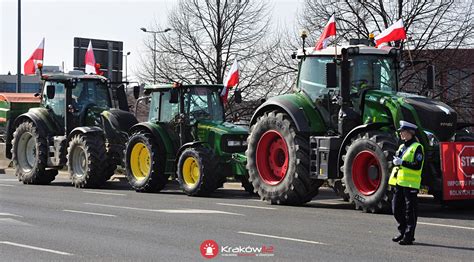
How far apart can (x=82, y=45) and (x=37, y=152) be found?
28.0 feet

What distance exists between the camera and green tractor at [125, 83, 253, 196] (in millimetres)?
20641

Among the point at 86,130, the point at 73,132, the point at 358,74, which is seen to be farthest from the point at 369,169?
the point at 73,132

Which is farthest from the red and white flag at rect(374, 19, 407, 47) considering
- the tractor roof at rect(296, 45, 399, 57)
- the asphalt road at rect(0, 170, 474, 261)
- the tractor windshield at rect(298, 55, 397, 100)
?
the asphalt road at rect(0, 170, 474, 261)

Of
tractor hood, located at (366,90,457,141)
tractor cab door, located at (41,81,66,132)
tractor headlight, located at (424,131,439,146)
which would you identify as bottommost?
tractor headlight, located at (424,131,439,146)

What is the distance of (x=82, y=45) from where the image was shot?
3297 centimetres

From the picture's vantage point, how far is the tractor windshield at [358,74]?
17750 mm

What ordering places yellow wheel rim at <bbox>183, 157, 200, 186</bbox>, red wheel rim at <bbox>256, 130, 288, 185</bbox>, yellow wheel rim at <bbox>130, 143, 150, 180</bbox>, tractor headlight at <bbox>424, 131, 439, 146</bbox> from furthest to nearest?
yellow wheel rim at <bbox>130, 143, 150, 180</bbox> < yellow wheel rim at <bbox>183, 157, 200, 186</bbox> < red wheel rim at <bbox>256, 130, 288, 185</bbox> < tractor headlight at <bbox>424, 131, 439, 146</bbox>

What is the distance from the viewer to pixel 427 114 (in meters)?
16.4

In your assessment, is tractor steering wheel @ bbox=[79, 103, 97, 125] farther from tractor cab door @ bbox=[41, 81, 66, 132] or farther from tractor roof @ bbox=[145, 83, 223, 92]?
tractor roof @ bbox=[145, 83, 223, 92]

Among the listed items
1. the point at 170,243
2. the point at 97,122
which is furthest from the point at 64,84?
the point at 170,243

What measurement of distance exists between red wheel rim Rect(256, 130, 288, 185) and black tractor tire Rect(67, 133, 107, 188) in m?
6.18

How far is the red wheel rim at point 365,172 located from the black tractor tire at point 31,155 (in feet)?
37.1

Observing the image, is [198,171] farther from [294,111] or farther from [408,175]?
[408,175]

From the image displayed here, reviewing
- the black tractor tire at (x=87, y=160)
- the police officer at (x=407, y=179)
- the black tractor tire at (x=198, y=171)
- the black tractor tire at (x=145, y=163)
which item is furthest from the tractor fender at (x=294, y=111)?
the black tractor tire at (x=87, y=160)
